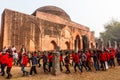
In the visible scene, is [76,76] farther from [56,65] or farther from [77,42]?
[77,42]

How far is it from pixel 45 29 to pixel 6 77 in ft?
38.4

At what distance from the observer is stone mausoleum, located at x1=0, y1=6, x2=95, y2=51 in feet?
60.1

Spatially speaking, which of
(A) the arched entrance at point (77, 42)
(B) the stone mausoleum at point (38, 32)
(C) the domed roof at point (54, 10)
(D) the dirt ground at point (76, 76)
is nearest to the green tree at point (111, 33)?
(C) the domed roof at point (54, 10)

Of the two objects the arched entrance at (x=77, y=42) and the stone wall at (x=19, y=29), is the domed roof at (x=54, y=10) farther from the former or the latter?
the stone wall at (x=19, y=29)

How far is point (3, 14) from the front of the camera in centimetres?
1881

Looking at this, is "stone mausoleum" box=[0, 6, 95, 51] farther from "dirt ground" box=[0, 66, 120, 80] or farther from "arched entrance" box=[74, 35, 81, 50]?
"dirt ground" box=[0, 66, 120, 80]

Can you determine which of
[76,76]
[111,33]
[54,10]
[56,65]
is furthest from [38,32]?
[111,33]

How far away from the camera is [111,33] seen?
41.4m

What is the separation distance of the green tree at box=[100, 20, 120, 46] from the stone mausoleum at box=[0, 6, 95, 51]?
46.6 ft

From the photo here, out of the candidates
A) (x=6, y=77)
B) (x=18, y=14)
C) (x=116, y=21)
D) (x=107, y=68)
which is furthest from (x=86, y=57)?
(x=116, y=21)

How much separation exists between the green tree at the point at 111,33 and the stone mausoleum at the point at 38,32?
46.6 ft

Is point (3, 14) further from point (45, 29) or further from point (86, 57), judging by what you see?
point (86, 57)

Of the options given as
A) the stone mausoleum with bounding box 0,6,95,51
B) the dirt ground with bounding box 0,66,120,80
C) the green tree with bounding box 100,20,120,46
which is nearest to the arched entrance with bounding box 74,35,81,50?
the stone mausoleum with bounding box 0,6,95,51

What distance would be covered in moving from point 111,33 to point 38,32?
79.6 ft
